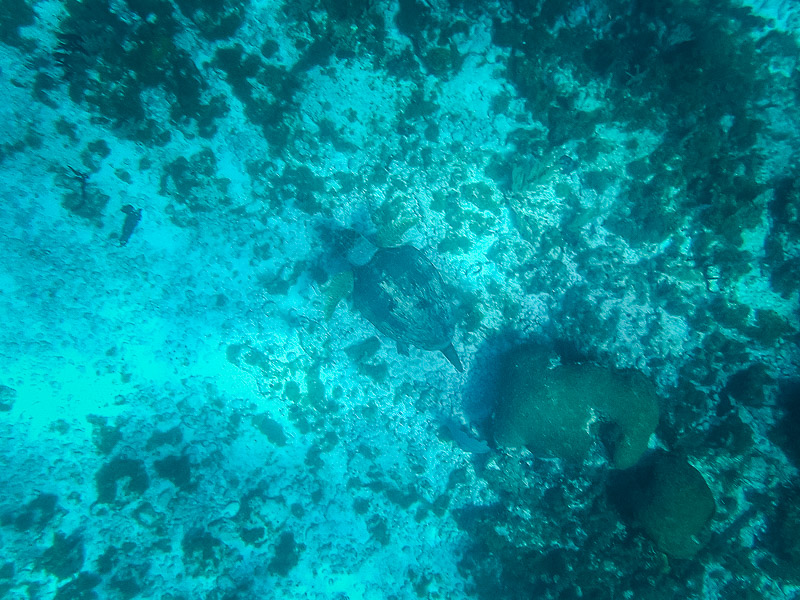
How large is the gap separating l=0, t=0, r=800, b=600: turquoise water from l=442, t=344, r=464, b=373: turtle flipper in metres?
0.21

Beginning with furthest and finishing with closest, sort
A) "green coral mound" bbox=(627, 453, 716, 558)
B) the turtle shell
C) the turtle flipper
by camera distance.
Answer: the turtle flipper, the turtle shell, "green coral mound" bbox=(627, 453, 716, 558)

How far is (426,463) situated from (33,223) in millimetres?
9261

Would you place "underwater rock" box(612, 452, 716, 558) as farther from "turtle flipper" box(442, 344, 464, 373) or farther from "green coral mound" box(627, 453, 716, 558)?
"turtle flipper" box(442, 344, 464, 373)

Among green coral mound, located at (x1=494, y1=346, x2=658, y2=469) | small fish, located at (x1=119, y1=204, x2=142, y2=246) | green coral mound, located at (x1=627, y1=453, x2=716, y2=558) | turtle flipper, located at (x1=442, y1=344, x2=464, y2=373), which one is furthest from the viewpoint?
small fish, located at (x1=119, y1=204, x2=142, y2=246)

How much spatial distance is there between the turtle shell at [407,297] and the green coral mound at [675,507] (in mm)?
3992

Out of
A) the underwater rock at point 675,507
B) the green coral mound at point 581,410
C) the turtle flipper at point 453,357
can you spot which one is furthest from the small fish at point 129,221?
the underwater rock at point 675,507

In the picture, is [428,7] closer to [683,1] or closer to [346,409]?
[683,1]

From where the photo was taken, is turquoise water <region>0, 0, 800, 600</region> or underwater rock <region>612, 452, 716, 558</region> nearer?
underwater rock <region>612, 452, 716, 558</region>

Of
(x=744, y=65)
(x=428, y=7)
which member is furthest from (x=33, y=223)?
(x=744, y=65)

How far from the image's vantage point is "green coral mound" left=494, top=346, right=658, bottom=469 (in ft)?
19.9

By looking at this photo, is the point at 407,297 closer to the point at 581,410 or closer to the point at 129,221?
the point at 581,410

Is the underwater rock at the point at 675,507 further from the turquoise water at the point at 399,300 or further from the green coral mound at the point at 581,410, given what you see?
the green coral mound at the point at 581,410

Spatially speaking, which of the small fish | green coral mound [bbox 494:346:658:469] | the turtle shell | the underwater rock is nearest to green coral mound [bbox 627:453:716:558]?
the underwater rock

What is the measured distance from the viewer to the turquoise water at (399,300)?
20.0 feet
